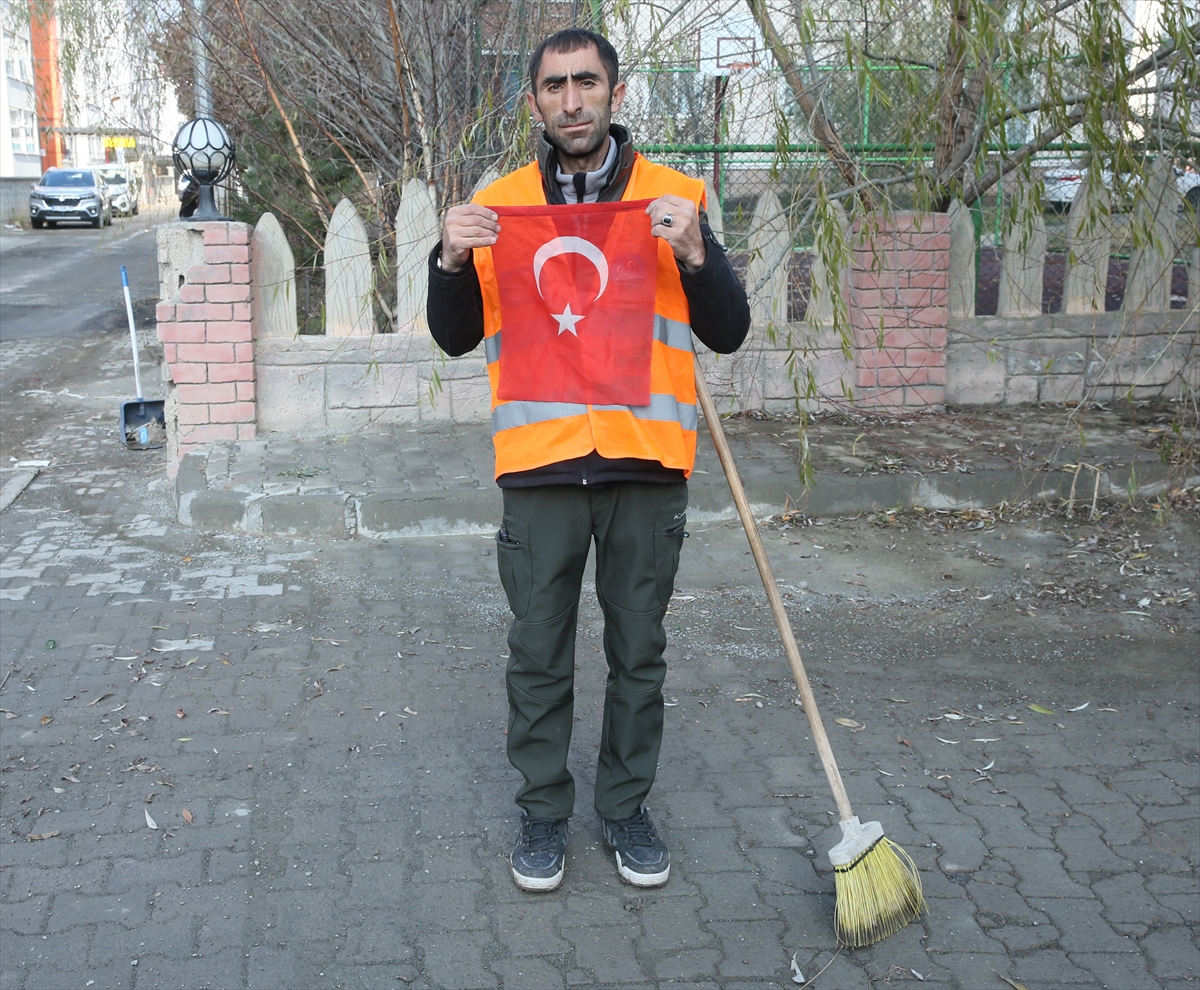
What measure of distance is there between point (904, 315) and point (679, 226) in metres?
4.76

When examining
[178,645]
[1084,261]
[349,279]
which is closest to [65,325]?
[349,279]

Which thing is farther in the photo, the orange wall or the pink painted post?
the orange wall

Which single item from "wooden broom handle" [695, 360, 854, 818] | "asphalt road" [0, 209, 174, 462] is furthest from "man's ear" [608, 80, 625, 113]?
"asphalt road" [0, 209, 174, 462]

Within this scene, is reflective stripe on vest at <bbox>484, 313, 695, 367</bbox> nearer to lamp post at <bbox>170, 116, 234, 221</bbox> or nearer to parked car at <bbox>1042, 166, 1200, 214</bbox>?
parked car at <bbox>1042, 166, 1200, 214</bbox>

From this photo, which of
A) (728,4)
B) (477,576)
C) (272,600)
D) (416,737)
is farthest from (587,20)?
(416,737)

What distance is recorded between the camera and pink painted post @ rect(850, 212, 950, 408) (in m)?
7.02

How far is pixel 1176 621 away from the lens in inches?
194

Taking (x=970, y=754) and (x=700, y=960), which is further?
(x=970, y=754)

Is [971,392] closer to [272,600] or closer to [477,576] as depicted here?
[477,576]

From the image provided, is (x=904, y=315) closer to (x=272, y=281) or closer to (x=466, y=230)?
(x=272, y=281)

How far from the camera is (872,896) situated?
9.15ft

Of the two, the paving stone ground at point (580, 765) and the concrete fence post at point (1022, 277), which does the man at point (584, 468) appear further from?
the concrete fence post at point (1022, 277)

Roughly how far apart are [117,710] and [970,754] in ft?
9.30

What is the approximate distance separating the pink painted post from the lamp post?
3.67 m
